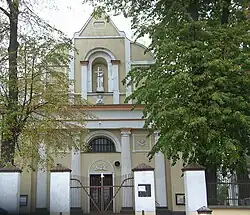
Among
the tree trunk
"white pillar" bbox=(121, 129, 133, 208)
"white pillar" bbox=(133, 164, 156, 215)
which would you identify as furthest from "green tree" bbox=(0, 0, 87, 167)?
"white pillar" bbox=(121, 129, 133, 208)

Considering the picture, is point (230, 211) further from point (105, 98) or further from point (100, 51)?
point (100, 51)

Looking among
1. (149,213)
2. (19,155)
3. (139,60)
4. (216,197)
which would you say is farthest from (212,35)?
(139,60)

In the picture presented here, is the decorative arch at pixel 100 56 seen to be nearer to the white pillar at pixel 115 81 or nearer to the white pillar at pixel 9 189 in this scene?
the white pillar at pixel 115 81

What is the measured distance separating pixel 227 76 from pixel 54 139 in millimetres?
6862

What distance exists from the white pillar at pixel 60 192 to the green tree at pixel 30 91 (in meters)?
1.62

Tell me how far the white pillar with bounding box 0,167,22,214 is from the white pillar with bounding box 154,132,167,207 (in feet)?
37.6

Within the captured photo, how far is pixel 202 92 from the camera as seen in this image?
1465cm

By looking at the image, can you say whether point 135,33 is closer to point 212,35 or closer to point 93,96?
point 212,35

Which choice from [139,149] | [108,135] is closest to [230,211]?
[139,149]

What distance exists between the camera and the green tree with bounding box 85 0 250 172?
46.4ft

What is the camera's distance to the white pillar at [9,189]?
1319 centimetres

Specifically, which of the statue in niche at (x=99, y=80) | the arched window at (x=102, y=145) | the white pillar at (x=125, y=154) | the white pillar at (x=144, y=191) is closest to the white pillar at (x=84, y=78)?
the statue in niche at (x=99, y=80)

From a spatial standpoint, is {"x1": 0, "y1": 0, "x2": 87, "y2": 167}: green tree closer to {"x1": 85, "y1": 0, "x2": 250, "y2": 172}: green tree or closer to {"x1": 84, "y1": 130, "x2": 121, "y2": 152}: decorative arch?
{"x1": 85, "y1": 0, "x2": 250, "y2": 172}: green tree

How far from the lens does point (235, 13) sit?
1803 cm
